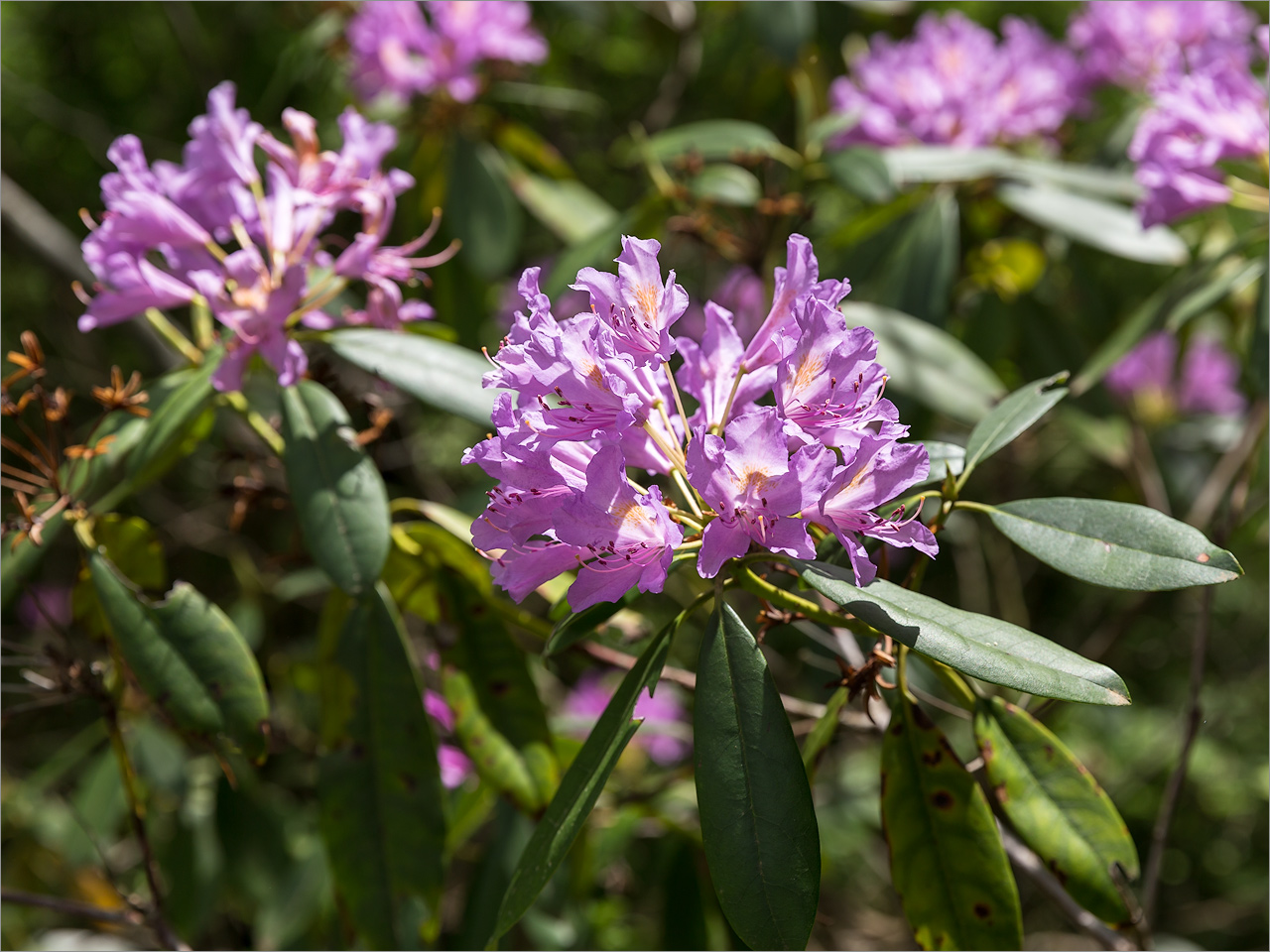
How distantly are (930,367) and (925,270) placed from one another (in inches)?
9.8

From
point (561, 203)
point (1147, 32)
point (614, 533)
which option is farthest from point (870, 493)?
point (1147, 32)

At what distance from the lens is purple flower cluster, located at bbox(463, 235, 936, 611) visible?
27.5 inches

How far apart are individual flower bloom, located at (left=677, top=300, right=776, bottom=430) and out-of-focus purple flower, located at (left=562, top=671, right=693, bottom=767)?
120 cm

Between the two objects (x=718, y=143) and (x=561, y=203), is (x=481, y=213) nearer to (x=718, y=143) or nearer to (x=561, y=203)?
(x=561, y=203)

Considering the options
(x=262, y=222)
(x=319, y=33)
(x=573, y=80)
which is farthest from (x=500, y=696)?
(x=573, y=80)

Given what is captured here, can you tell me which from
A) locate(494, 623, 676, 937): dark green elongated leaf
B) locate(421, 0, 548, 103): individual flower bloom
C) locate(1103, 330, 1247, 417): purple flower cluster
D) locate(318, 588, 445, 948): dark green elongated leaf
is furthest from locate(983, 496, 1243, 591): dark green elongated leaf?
locate(1103, 330, 1247, 417): purple flower cluster

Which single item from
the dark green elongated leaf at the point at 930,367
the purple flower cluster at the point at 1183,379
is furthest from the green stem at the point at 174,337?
the purple flower cluster at the point at 1183,379

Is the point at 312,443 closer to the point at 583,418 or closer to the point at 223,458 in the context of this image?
the point at 223,458

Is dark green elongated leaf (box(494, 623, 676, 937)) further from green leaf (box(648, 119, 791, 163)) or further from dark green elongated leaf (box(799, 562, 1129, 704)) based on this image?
green leaf (box(648, 119, 791, 163))

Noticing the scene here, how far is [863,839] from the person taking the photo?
2.01 meters

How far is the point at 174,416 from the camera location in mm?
1050

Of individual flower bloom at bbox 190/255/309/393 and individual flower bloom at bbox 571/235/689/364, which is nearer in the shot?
individual flower bloom at bbox 571/235/689/364

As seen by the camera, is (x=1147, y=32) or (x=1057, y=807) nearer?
(x=1057, y=807)

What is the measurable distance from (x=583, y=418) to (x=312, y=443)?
1.38ft
